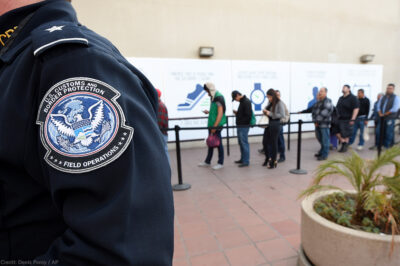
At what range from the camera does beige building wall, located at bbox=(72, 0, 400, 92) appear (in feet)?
23.5

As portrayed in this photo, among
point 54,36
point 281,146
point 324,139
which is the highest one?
point 54,36

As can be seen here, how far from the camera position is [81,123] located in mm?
660

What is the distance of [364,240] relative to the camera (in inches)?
72.2

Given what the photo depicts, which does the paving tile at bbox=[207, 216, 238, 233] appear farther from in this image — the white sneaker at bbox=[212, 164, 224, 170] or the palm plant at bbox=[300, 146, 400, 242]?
the white sneaker at bbox=[212, 164, 224, 170]

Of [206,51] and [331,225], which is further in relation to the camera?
[206,51]

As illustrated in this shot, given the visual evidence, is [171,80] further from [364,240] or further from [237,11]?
[364,240]

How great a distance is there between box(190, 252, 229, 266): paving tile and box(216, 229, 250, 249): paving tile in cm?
17

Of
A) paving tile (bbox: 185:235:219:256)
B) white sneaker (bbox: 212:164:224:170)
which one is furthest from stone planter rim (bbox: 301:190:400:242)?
white sneaker (bbox: 212:164:224:170)

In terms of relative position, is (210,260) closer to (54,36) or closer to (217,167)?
(54,36)

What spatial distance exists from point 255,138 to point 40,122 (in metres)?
8.59

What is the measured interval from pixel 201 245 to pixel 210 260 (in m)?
0.28

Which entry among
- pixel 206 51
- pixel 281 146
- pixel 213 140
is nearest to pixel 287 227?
pixel 213 140

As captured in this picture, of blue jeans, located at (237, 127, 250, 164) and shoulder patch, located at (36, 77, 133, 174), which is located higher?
shoulder patch, located at (36, 77, 133, 174)

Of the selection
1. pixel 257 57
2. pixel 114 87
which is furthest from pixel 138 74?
pixel 257 57
